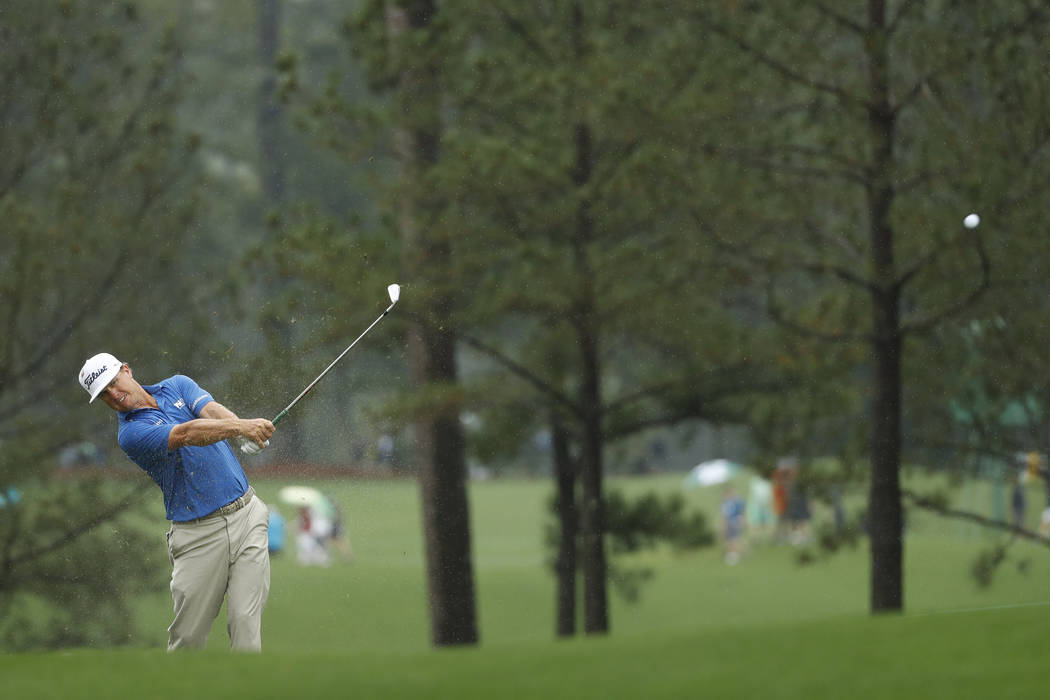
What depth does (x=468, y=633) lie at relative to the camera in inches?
573

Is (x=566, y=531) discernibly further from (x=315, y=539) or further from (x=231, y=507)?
(x=315, y=539)

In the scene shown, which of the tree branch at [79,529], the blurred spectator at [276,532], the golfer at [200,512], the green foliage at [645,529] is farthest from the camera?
the blurred spectator at [276,532]

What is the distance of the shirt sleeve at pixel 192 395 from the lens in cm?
639

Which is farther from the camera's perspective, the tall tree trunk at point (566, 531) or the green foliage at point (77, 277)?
the tall tree trunk at point (566, 531)

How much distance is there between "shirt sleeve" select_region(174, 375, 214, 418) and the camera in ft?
21.0

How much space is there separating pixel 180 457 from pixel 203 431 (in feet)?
1.22

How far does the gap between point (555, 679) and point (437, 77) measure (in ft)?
29.2

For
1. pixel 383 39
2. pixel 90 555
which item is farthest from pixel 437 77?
pixel 90 555

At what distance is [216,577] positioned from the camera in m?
6.27

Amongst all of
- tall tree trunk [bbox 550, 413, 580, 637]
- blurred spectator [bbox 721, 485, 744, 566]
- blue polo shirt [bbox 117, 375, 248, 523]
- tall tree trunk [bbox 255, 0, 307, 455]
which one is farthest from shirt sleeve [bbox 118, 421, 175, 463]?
tall tree trunk [bbox 255, 0, 307, 455]

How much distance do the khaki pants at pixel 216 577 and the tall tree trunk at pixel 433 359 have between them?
5.94 m

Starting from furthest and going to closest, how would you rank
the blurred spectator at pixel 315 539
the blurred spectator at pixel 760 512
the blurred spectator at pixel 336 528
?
the blurred spectator at pixel 760 512, the blurred spectator at pixel 315 539, the blurred spectator at pixel 336 528

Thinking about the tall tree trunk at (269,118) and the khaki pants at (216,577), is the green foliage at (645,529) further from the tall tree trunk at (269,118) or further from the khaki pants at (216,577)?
the tall tree trunk at (269,118)

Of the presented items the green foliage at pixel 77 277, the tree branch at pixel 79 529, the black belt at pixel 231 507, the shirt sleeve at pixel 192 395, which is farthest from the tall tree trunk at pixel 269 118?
the black belt at pixel 231 507
